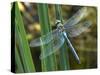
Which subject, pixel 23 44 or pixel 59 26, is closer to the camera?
pixel 23 44

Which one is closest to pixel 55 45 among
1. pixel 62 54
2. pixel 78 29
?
pixel 62 54

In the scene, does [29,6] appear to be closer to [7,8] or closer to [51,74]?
[7,8]

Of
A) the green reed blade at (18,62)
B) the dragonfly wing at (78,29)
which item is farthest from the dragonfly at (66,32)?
the green reed blade at (18,62)

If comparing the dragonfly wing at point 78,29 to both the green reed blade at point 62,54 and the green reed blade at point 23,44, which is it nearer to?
the green reed blade at point 62,54

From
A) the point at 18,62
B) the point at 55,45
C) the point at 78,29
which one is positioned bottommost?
the point at 18,62

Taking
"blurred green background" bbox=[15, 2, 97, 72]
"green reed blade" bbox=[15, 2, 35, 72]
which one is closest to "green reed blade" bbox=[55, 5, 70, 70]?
"blurred green background" bbox=[15, 2, 97, 72]

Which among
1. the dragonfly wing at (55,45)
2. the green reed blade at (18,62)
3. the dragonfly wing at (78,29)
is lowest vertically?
the green reed blade at (18,62)

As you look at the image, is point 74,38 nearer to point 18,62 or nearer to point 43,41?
point 43,41

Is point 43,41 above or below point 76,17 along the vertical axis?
below
